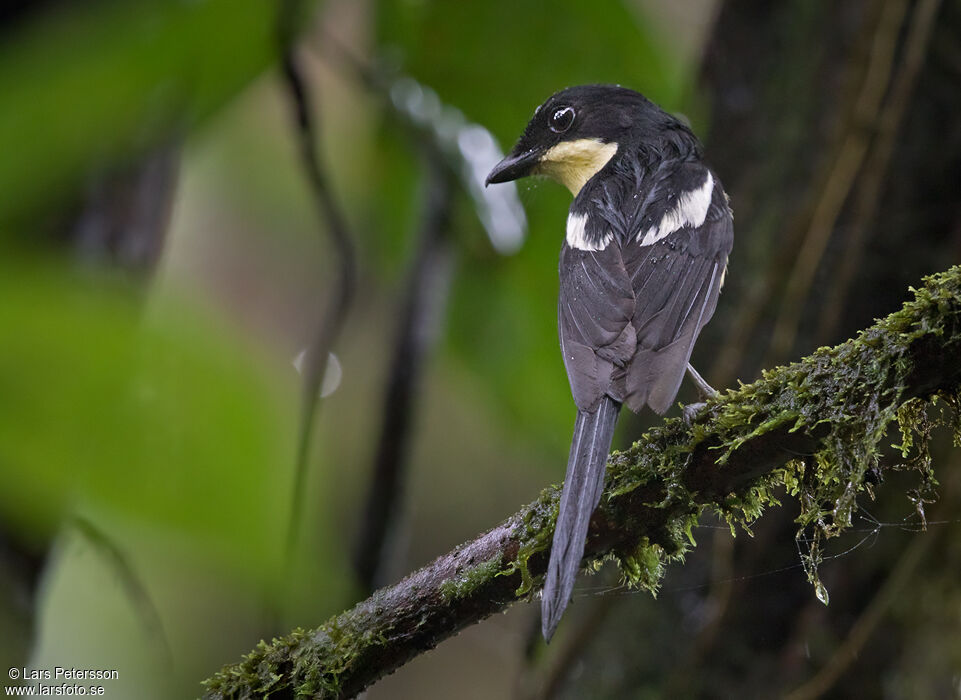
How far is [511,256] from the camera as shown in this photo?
124 inches

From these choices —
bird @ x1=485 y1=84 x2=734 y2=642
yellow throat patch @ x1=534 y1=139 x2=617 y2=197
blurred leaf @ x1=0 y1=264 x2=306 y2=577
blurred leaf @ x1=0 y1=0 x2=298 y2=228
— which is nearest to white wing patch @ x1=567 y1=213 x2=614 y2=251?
bird @ x1=485 y1=84 x2=734 y2=642

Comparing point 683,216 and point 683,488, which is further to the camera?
point 683,216

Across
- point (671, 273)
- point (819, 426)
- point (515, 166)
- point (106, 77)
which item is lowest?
point (819, 426)

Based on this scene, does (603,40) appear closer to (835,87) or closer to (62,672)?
(835,87)

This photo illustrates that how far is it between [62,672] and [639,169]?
2043mm

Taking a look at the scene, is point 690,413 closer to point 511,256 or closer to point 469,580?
point 469,580

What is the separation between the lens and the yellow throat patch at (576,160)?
2.77 meters

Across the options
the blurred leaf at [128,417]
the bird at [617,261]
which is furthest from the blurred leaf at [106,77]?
the bird at [617,261]

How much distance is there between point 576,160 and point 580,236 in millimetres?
604

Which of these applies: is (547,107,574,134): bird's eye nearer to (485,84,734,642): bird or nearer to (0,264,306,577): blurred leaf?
(485,84,734,642): bird

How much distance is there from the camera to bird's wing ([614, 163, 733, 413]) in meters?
1.83

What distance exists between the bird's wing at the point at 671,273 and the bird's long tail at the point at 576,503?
8 centimetres

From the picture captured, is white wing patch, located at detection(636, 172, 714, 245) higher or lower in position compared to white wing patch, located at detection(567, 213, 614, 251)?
lower

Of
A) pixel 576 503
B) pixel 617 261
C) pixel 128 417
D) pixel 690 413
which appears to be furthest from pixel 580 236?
pixel 128 417
